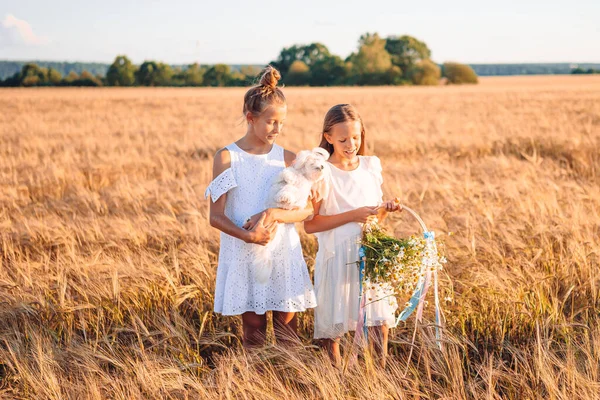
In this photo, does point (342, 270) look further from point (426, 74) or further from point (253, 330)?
point (426, 74)

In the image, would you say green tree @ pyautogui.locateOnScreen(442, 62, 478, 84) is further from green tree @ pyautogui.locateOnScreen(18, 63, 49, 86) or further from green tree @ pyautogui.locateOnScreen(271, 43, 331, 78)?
green tree @ pyautogui.locateOnScreen(18, 63, 49, 86)

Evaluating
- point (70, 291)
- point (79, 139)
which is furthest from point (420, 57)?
point (70, 291)

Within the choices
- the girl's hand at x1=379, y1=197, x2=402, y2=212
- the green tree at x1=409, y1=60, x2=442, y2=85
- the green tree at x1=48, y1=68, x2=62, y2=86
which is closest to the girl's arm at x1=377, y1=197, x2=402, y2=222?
the girl's hand at x1=379, y1=197, x2=402, y2=212

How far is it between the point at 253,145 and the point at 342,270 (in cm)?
71

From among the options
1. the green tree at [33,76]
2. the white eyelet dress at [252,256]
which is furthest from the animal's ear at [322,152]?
the green tree at [33,76]

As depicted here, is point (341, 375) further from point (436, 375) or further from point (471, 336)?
point (471, 336)

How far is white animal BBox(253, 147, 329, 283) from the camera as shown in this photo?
2629 millimetres

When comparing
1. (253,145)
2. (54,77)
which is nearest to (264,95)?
(253,145)

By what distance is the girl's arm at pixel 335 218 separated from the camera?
2.73 m

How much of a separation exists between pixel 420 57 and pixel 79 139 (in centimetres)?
7697

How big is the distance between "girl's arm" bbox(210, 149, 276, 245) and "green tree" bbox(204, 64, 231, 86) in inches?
2776

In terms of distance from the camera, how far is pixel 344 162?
2.91m

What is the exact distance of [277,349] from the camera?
2.62m

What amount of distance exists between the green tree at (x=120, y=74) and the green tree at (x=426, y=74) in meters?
33.5
